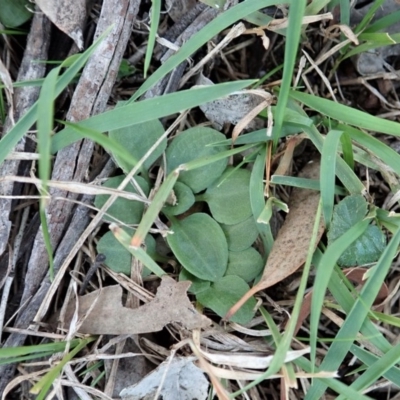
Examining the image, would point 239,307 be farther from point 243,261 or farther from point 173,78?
point 173,78

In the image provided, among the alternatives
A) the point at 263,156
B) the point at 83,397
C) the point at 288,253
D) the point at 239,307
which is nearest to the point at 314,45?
the point at 263,156

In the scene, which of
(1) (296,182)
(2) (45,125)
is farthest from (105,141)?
(1) (296,182)

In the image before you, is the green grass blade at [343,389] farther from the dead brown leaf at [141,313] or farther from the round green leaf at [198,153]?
the round green leaf at [198,153]

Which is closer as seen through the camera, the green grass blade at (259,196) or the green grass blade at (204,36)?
the green grass blade at (204,36)

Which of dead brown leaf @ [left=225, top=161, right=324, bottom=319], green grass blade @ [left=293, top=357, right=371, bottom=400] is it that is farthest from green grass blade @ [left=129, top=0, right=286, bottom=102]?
green grass blade @ [left=293, top=357, right=371, bottom=400]

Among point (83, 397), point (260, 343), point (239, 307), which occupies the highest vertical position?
point (239, 307)

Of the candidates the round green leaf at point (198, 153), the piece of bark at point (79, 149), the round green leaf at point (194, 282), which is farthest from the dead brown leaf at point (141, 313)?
the round green leaf at point (198, 153)

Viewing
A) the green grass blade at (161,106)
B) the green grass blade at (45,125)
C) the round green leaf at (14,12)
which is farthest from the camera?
the round green leaf at (14,12)
